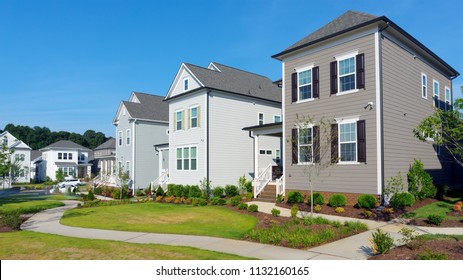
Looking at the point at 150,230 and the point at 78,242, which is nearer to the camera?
the point at 78,242

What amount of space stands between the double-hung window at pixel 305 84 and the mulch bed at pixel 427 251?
10.3 m

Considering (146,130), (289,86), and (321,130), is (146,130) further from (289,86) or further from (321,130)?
(321,130)

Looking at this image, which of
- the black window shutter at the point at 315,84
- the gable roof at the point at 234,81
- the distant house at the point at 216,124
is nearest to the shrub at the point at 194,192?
the distant house at the point at 216,124

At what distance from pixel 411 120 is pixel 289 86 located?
6537 mm

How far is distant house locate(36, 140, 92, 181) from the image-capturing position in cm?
5588

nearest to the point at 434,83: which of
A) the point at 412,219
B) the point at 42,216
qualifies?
the point at 412,219

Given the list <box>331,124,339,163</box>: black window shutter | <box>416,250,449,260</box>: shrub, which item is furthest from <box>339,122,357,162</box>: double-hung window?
<box>416,250,449,260</box>: shrub

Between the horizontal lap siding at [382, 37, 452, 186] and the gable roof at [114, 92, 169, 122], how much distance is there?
23648 mm

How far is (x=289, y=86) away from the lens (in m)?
18.3

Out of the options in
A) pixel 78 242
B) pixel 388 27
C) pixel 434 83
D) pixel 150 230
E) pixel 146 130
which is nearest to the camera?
pixel 78 242

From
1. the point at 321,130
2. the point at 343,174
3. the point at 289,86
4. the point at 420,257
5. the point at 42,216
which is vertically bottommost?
the point at 42,216

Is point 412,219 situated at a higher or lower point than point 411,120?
lower

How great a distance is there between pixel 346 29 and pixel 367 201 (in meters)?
7.92

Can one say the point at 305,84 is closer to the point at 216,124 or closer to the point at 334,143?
the point at 334,143
